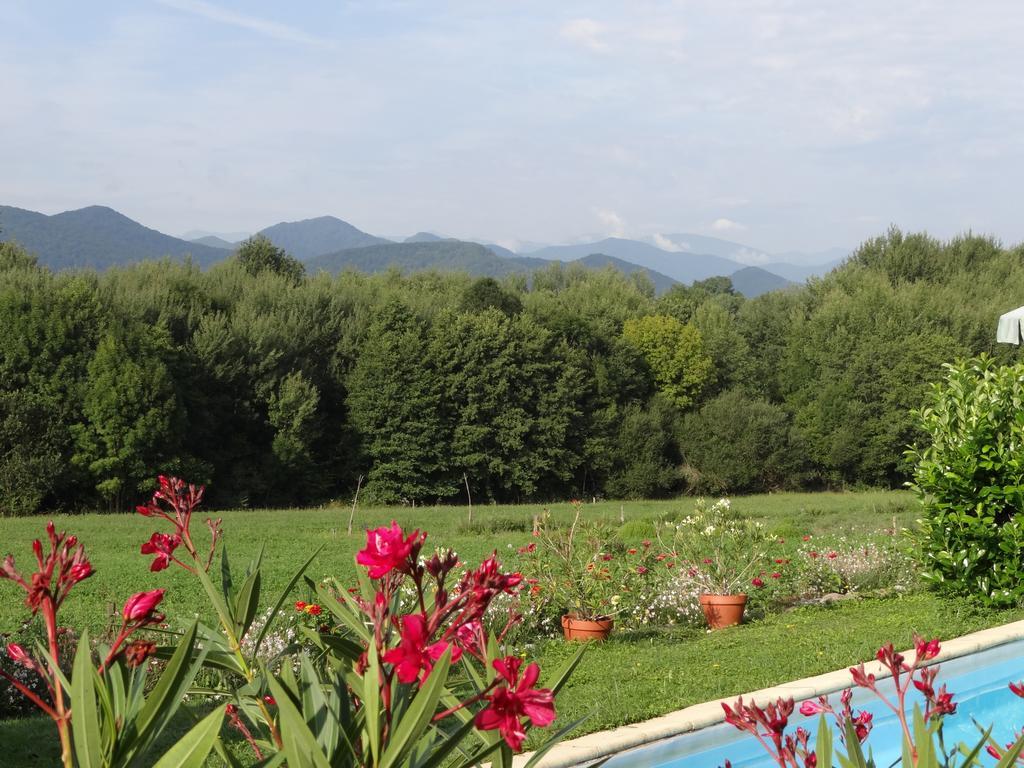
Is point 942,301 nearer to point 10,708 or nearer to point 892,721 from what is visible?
point 892,721

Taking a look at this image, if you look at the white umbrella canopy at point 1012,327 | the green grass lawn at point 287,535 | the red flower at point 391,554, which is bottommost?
the green grass lawn at point 287,535

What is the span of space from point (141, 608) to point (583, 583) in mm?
6123

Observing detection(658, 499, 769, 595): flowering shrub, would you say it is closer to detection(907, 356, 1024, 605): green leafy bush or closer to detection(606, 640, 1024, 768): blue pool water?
detection(907, 356, 1024, 605): green leafy bush

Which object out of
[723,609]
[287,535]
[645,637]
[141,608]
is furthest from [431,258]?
[141,608]

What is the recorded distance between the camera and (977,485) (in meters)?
7.47

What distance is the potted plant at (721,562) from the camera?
7.84 m

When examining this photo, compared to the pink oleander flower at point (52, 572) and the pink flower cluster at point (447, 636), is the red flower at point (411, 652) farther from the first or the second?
the pink oleander flower at point (52, 572)

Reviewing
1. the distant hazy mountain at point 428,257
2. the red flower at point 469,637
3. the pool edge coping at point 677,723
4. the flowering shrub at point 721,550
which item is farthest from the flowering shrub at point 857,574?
the distant hazy mountain at point 428,257

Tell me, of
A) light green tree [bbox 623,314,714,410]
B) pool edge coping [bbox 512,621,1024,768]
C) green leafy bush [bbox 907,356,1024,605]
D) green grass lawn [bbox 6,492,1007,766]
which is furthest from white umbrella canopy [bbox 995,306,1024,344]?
light green tree [bbox 623,314,714,410]

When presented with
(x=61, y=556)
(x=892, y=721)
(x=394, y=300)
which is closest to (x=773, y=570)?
(x=892, y=721)

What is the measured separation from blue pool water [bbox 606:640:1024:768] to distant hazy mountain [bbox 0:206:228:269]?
148m

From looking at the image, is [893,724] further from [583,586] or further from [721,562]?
[721,562]

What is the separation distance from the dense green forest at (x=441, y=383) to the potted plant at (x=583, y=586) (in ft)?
60.8

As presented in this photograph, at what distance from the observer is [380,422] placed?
28.8 m
